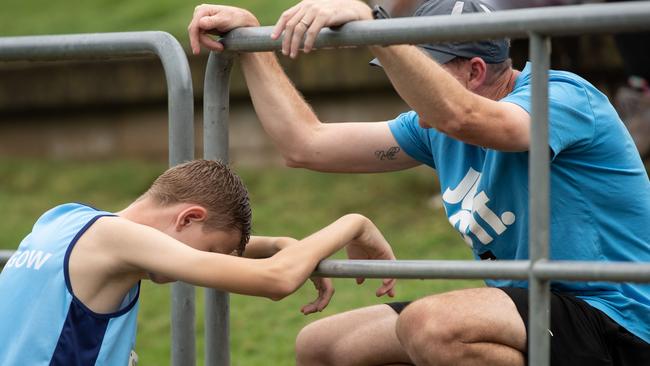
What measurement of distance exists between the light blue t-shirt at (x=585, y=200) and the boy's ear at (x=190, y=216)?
710mm

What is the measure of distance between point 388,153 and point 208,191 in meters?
0.81

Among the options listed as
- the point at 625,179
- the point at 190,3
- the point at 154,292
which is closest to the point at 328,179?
the point at 154,292

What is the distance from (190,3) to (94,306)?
631 centimetres

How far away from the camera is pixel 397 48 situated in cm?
256

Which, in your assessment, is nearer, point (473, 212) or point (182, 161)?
point (182, 161)

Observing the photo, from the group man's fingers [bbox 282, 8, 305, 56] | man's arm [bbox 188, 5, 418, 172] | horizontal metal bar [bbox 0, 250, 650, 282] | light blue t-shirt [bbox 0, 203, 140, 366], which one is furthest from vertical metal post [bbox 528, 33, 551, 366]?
man's arm [bbox 188, 5, 418, 172]

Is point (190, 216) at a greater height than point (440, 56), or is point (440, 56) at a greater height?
point (440, 56)

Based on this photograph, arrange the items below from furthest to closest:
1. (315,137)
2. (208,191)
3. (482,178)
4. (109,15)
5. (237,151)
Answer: (109,15), (237,151), (315,137), (482,178), (208,191)

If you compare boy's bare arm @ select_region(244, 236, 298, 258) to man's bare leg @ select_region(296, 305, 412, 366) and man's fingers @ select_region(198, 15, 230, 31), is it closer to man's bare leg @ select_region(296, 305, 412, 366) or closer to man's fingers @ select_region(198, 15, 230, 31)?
man's bare leg @ select_region(296, 305, 412, 366)

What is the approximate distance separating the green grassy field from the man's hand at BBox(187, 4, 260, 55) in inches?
181

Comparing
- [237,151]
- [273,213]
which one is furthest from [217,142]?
[237,151]

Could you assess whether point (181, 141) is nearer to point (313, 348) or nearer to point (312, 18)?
point (312, 18)

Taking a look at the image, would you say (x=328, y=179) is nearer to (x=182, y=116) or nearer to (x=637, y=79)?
(x=637, y=79)

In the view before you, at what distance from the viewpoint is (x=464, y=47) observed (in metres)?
2.99
